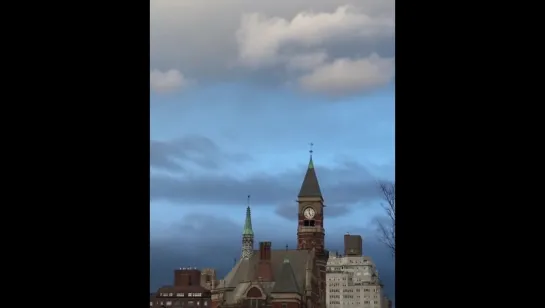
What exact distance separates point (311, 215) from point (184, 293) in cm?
1402

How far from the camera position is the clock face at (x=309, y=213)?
7081 centimetres

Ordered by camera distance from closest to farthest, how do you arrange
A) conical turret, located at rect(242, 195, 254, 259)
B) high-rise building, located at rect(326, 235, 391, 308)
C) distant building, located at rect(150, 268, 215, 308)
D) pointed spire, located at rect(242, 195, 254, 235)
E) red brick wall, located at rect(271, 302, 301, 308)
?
red brick wall, located at rect(271, 302, 301, 308) → high-rise building, located at rect(326, 235, 391, 308) → distant building, located at rect(150, 268, 215, 308) → conical turret, located at rect(242, 195, 254, 259) → pointed spire, located at rect(242, 195, 254, 235)

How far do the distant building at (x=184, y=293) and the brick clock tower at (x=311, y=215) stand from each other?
10.3 meters

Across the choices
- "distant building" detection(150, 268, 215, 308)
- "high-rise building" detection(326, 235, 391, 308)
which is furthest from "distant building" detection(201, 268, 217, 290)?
"high-rise building" detection(326, 235, 391, 308)

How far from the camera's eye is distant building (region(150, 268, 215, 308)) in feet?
201

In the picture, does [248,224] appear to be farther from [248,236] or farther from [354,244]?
[354,244]

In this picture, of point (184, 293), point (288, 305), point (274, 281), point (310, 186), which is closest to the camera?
point (288, 305)

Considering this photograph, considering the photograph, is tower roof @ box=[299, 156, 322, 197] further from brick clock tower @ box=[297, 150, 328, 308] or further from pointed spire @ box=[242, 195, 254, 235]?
pointed spire @ box=[242, 195, 254, 235]

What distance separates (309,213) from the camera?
71.3 meters

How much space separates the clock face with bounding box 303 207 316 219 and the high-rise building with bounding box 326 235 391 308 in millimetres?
7304

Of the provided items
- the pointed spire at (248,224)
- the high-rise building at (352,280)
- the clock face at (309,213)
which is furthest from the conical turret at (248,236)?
the high-rise building at (352,280)

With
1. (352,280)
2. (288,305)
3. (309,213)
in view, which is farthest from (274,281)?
(309,213)
